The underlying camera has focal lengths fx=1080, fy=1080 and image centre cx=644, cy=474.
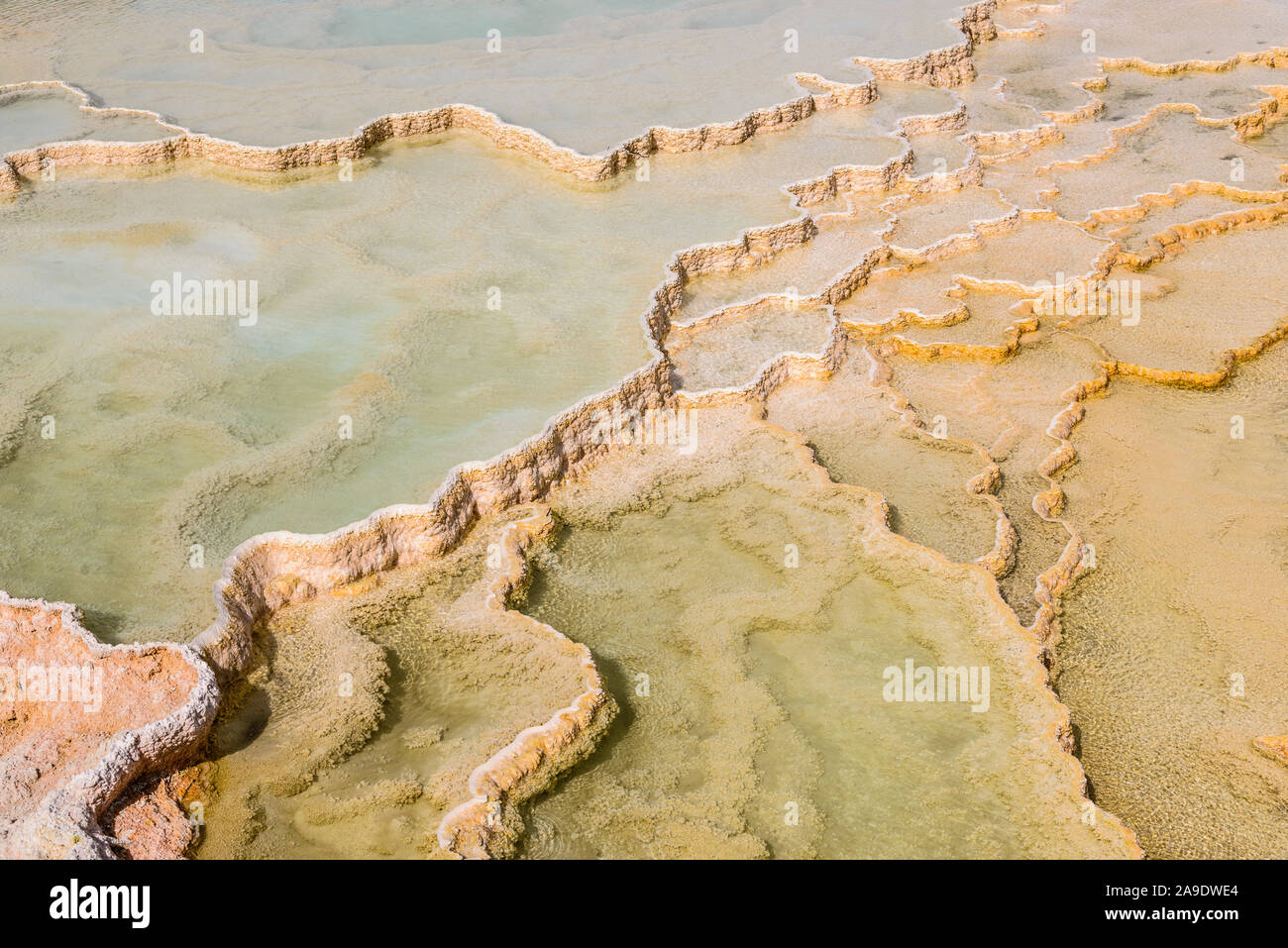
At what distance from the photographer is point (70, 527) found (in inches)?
201

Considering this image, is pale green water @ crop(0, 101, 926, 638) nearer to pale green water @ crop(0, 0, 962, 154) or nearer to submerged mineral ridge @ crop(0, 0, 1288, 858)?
submerged mineral ridge @ crop(0, 0, 1288, 858)

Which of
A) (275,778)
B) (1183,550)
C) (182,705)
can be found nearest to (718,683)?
(275,778)

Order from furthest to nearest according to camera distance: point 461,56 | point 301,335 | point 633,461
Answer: point 461,56 < point 301,335 < point 633,461

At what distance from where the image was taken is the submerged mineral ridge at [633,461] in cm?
425

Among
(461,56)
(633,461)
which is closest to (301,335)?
(633,461)

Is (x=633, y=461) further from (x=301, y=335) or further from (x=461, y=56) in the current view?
(x=461, y=56)

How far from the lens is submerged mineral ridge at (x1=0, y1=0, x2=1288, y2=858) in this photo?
425cm

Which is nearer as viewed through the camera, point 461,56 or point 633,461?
point 633,461

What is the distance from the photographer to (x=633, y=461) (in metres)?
6.22

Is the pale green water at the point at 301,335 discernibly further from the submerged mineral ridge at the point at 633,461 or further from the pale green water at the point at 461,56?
the pale green water at the point at 461,56

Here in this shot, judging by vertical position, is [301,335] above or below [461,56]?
below

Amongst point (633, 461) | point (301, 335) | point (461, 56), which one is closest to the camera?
point (633, 461)

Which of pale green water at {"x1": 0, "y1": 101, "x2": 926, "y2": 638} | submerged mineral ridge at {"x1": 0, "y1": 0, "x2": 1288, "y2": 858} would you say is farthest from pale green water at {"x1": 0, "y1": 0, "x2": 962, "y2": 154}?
pale green water at {"x1": 0, "y1": 101, "x2": 926, "y2": 638}
